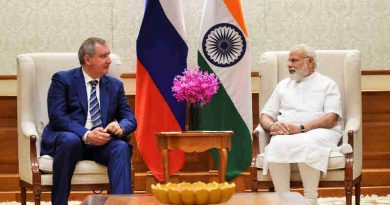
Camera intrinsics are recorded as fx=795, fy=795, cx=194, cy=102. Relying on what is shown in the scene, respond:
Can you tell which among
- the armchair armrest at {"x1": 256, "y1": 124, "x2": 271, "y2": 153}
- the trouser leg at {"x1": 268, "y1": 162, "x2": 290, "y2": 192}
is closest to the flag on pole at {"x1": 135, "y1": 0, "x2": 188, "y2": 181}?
the armchair armrest at {"x1": 256, "y1": 124, "x2": 271, "y2": 153}

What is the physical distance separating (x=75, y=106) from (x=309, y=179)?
Result: 67.4 inches

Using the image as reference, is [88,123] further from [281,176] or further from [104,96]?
[281,176]

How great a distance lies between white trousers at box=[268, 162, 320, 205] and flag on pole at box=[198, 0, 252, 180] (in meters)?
0.89

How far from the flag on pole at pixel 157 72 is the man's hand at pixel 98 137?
1045 millimetres

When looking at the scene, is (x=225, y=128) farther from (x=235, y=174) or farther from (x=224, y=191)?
(x=224, y=191)

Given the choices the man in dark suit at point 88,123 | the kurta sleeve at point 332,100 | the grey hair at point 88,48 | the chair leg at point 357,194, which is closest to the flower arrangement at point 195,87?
the man in dark suit at point 88,123

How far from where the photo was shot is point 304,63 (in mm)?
5977

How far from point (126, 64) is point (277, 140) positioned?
6.84ft

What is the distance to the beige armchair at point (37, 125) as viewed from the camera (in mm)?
5375

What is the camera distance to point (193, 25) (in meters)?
7.21

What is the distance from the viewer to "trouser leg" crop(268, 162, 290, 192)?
551 cm

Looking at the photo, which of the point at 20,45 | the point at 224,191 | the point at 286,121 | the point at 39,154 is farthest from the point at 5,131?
the point at 224,191

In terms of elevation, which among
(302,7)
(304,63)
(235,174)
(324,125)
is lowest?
(235,174)

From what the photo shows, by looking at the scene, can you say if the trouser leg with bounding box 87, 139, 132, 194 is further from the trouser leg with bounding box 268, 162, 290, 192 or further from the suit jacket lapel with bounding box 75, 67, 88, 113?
the trouser leg with bounding box 268, 162, 290, 192
